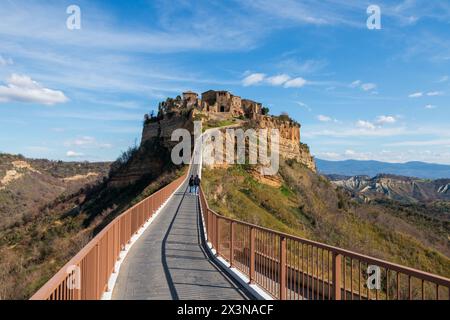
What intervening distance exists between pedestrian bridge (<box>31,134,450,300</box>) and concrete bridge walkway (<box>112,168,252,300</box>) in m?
0.02

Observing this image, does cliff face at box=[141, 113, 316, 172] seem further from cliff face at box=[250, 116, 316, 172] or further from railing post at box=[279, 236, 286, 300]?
railing post at box=[279, 236, 286, 300]

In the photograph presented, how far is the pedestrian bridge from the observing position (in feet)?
16.0

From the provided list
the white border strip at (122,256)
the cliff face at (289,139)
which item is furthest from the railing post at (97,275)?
the cliff face at (289,139)

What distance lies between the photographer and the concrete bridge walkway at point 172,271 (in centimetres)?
802

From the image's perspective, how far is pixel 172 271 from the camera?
9.96 metres

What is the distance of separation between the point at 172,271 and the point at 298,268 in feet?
13.0

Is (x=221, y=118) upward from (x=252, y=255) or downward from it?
upward

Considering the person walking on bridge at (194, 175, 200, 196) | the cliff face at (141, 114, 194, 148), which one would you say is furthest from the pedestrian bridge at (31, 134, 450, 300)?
the cliff face at (141, 114, 194, 148)

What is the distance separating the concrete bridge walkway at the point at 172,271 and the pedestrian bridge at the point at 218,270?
0.02 metres

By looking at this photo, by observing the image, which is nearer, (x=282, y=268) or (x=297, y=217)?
(x=282, y=268)

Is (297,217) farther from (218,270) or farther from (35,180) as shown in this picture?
(35,180)

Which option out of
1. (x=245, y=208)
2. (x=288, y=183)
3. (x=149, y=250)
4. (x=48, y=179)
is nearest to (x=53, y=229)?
(x=245, y=208)

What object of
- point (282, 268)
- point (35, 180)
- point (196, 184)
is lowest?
point (35, 180)

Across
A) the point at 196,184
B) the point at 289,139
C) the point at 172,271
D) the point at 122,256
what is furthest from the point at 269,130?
the point at 172,271
